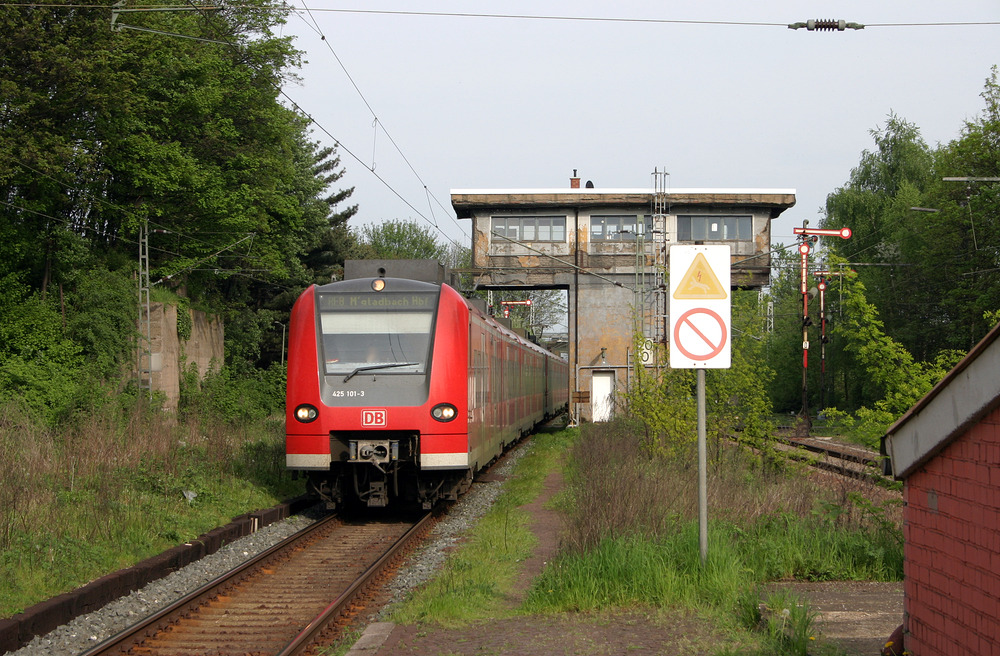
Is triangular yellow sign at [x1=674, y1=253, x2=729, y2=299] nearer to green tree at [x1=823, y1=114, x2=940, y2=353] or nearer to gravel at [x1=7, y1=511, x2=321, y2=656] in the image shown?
gravel at [x1=7, y1=511, x2=321, y2=656]

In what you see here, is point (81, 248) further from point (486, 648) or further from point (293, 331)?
point (486, 648)

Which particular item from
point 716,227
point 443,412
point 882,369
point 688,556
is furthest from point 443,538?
point 716,227

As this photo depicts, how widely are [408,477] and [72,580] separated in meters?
6.14

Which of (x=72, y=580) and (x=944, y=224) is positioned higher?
(x=944, y=224)

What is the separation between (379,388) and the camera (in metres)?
13.1

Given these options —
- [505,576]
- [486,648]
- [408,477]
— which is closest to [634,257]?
[408,477]

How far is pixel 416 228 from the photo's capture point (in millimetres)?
80875

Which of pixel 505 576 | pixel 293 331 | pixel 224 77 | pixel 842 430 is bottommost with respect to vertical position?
pixel 505 576

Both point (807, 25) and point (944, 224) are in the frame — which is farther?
point (944, 224)

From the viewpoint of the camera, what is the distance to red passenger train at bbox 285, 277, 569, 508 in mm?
12984

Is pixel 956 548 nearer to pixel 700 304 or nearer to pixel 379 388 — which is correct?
pixel 700 304

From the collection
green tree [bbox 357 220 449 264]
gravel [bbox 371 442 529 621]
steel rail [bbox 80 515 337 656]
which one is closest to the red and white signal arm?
gravel [bbox 371 442 529 621]

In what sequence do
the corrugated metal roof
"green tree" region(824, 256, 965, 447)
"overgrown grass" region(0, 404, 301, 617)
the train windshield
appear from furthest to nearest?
1. the train windshield
2. "green tree" region(824, 256, 965, 447)
3. "overgrown grass" region(0, 404, 301, 617)
4. the corrugated metal roof

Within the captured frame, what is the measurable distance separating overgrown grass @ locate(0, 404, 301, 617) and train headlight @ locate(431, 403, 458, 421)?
289 centimetres
